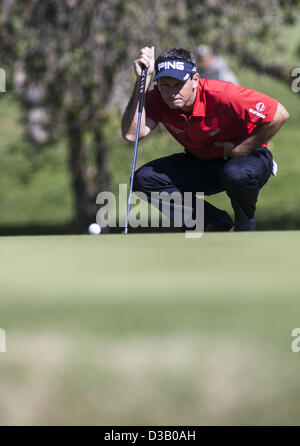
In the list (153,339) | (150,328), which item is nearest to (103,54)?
(150,328)

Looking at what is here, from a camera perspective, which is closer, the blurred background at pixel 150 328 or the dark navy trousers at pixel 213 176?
the blurred background at pixel 150 328

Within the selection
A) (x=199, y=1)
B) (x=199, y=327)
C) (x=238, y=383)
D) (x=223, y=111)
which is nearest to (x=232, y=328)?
(x=199, y=327)

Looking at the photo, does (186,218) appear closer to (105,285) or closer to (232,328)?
(105,285)

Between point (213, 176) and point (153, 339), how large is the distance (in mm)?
2262

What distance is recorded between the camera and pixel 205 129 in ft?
21.5

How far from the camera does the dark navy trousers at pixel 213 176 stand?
6812 mm

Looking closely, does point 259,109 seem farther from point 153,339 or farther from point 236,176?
point 153,339

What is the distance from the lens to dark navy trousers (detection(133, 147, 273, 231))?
6812mm

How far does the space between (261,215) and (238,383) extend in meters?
14.6

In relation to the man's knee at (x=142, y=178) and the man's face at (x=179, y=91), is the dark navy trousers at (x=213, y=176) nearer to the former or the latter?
the man's knee at (x=142, y=178)

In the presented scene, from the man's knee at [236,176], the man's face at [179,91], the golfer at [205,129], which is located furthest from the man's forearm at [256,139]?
the man's face at [179,91]

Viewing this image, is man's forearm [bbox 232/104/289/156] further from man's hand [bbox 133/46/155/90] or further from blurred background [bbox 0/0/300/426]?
man's hand [bbox 133/46/155/90]

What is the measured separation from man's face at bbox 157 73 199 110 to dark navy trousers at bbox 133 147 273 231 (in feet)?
2.16

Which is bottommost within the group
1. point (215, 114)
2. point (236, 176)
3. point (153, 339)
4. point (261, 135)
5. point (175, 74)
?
point (153, 339)
